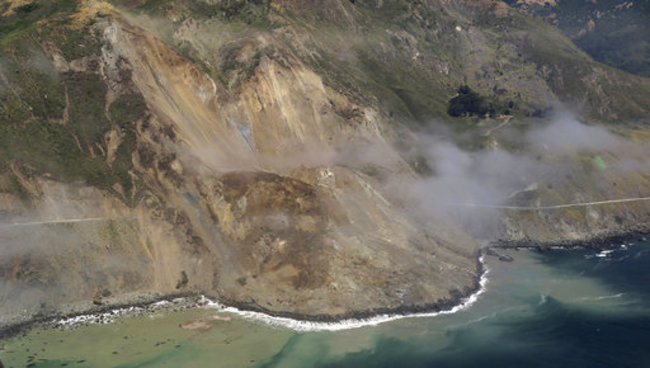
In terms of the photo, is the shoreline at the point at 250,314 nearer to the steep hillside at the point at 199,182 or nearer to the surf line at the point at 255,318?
the surf line at the point at 255,318

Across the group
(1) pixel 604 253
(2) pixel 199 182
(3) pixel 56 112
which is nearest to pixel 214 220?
(2) pixel 199 182

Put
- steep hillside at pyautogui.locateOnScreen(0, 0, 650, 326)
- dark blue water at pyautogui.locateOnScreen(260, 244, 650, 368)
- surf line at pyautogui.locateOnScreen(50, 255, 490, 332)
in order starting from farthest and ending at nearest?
steep hillside at pyautogui.locateOnScreen(0, 0, 650, 326) → surf line at pyautogui.locateOnScreen(50, 255, 490, 332) → dark blue water at pyautogui.locateOnScreen(260, 244, 650, 368)

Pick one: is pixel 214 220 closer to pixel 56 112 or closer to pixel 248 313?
pixel 248 313

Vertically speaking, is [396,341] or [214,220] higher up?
[214,220]

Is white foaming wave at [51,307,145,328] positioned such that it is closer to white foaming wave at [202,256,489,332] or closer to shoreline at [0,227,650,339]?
shoreline at [0,227,650,339]

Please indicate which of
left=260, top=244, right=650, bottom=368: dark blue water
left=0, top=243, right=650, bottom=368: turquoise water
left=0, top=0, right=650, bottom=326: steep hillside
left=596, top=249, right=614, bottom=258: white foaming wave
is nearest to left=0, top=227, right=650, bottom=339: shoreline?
left=0, top=0, right=650, bottom=326: steep hillside

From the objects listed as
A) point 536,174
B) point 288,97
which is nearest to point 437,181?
point 536,174

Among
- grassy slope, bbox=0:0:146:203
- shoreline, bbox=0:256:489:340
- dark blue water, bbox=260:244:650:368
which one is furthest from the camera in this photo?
grassy slope, bbox=0:0:146:203
